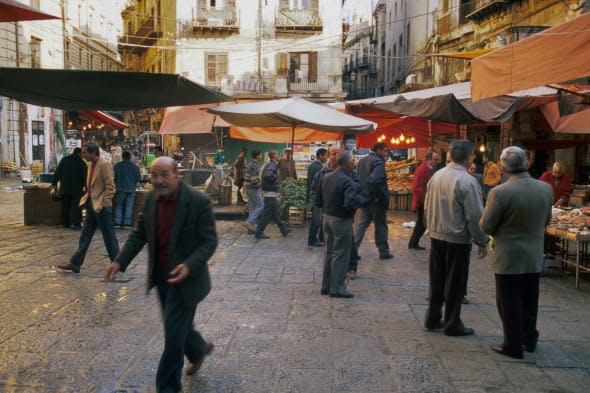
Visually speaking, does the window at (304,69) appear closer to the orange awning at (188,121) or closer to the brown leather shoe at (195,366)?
the orange awning at (188,121)

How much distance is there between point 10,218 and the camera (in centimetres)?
1333

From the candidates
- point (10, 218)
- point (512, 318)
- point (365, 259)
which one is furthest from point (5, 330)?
point (10, 218)

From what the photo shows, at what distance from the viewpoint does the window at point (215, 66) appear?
33.2 m

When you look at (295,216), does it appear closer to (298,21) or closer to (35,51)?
(35,51)

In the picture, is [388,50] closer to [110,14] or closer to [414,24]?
[414,24]

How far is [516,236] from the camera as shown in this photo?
4.62m

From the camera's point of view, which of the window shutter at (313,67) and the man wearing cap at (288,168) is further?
the window shutter at (313,67)

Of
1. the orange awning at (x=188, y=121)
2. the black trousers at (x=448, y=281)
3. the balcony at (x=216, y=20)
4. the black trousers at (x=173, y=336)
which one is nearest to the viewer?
the black trousers at (x=173, y=336)

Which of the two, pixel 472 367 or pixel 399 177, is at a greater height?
pixel 399 177

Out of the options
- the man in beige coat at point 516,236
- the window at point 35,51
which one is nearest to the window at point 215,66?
the window at point 35,51

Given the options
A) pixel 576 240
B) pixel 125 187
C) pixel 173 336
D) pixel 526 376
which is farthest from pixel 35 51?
pixel 526 376

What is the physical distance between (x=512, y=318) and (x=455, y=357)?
21.8 inches

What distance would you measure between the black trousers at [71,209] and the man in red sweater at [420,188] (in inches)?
258

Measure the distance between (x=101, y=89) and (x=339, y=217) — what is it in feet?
15.2
